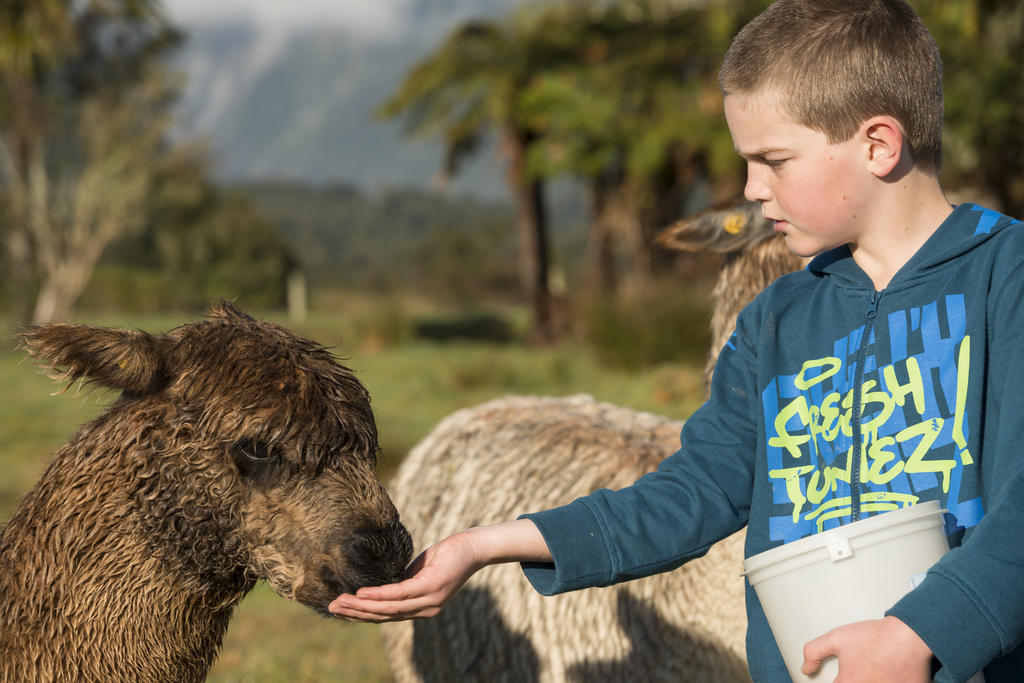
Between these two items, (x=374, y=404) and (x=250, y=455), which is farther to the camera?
(x=374, y=404)

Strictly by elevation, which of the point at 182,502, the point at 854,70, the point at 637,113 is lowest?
the point at 182,502

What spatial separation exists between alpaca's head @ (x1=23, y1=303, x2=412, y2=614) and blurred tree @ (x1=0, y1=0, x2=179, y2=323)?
1999 cm

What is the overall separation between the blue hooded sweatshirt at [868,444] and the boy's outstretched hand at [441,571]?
49 mm

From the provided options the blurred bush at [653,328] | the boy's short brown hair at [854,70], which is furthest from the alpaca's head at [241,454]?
the blurred bush at [653,328]

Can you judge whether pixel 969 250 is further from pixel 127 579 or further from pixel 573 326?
pixel 573 326

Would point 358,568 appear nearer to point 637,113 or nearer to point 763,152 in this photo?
point 763,152

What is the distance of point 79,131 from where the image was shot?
3566 centimetres

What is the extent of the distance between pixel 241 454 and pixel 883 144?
1.34 m

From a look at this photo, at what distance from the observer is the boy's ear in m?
1.72

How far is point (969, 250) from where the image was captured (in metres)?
1.73

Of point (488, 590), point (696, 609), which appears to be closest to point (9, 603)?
point (488, 590)

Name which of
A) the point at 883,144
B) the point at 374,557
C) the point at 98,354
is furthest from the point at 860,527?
the point at 98,354

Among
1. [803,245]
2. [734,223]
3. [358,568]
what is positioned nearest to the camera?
[803,245]

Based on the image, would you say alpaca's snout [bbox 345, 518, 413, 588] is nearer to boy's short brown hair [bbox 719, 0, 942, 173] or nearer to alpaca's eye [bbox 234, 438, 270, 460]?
alpaca's eye [bbox 234, 438, 270, 460]
